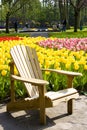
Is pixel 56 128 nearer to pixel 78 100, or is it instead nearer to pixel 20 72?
pixel 20 72

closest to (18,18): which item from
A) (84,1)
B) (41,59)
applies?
(84,1)

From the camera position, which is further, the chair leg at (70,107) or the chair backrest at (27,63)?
the chair backrest at (27,63)

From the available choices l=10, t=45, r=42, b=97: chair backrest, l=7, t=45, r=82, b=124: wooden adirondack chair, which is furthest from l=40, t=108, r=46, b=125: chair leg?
l=10, t=45, r=42, b=97: chair backrest

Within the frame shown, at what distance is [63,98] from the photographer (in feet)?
17.6

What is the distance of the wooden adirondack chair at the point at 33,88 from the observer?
5.24m

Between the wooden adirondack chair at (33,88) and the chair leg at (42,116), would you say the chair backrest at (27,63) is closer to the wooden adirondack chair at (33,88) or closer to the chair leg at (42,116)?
the wooden adirondack chair at (33,88)

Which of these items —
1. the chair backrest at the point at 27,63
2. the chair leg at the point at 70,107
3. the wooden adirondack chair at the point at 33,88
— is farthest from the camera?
the chair backrest at the point at 27,63

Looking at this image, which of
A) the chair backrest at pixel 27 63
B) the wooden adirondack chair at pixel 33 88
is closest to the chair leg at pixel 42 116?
the wooden adirondack chair at pixel 33 88

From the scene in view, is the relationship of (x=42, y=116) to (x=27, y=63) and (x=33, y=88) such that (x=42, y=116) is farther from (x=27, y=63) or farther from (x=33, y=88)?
(x=27, y=63)

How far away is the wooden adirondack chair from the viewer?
524cm

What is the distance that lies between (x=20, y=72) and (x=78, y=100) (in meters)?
1.45

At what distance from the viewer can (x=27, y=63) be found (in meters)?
6.29

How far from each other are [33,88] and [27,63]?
487 millimetres

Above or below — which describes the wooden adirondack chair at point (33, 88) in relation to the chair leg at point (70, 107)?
above
